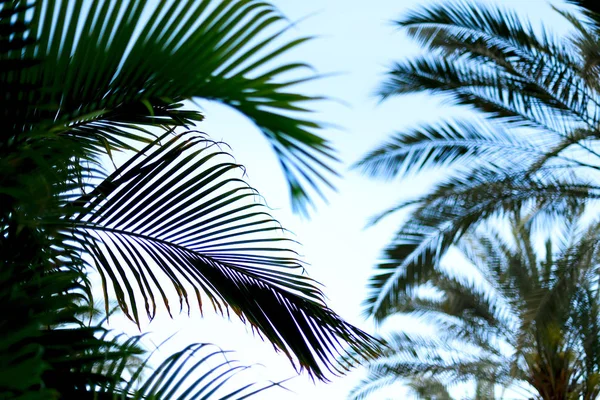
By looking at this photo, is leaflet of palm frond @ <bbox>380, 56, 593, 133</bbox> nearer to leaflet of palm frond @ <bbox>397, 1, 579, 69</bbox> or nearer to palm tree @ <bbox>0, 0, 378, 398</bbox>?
leaflet of palm frond @ <bbox>397, 1, 579, 69</bbox>

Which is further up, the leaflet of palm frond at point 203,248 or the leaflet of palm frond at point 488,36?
the leaflet of palm frond at point 488,36

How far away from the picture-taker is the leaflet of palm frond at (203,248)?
7.31ft

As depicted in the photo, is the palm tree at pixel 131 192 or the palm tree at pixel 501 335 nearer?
the palm tree at pixel 131 192

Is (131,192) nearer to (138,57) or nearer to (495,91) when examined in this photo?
(138,57)

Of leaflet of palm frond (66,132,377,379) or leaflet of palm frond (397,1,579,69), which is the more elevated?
leaflet of palm frond (397,1,579,69)

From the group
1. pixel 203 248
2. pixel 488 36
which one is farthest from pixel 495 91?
pixel 203 248

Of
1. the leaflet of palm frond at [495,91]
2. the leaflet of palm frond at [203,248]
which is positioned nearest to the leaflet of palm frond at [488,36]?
the leaflet of palm frond at [495,91]

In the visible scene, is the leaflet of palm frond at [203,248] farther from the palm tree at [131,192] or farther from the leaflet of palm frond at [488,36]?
the leaflet of palm frond at [488,36]

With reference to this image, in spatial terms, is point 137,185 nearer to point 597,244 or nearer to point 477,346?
point 597,244

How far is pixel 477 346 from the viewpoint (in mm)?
11008

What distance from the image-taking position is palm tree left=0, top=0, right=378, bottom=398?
144cm

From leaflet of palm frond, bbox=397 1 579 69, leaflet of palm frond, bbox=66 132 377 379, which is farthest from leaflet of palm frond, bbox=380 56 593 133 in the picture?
leaflet of palm frond, bbox=66 132 377 379

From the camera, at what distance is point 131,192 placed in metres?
2.22

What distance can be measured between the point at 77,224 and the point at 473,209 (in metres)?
6.05
